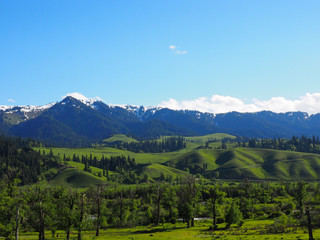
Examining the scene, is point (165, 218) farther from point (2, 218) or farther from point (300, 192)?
point (2, 218)

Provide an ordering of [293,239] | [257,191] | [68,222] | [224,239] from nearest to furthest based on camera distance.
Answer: [293,239] < [224,239] < [68,222] < [257,191]

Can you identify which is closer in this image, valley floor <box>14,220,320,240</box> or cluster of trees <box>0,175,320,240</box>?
valley floor <box>14,220,320,240</box>

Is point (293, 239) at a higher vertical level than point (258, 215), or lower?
higher

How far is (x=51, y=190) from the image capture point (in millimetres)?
112750

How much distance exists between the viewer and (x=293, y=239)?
66.9m

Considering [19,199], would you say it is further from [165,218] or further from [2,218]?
[165,218]

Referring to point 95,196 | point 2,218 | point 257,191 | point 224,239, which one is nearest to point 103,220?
point 95,196

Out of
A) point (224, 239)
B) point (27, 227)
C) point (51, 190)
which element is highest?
point (51, 190)

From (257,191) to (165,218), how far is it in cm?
8586

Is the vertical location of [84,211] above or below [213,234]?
above

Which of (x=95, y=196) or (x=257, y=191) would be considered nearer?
(x=95, y=196)

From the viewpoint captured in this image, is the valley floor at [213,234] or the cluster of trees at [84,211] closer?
the valley floor at [213,234]

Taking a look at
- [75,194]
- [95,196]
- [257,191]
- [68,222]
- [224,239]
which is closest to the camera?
[224,239]

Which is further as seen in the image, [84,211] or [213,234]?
[84,211]
